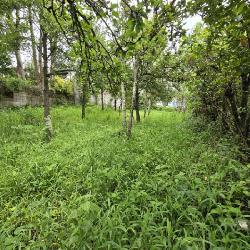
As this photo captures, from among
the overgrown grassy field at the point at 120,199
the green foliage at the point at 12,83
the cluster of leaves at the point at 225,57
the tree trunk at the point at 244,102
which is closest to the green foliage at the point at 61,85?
the green foliage at the point at 12,83

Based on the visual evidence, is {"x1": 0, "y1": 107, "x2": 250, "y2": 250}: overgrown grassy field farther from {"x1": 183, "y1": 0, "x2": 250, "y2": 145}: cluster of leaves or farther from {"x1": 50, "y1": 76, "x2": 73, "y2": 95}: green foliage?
{"x1": 50, "y1": 76, "x2": 73, "y2": 95}: green foliage

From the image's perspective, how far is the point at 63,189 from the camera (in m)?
4.38

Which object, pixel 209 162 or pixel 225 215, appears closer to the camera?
pixel 225 215

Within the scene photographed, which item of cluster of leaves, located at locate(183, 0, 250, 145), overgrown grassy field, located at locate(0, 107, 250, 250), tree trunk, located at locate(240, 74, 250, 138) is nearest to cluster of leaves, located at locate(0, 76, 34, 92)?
overgrown grassy field, located at locate(0, 107, 250, 250)

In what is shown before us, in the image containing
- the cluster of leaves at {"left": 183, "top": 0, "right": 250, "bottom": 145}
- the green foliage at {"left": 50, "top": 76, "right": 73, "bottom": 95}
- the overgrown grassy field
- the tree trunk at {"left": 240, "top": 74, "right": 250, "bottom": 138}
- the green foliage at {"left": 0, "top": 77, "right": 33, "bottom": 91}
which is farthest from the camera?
the green foliage at {"left": 50, "top": 76, "right": 73, "bottom": 95}

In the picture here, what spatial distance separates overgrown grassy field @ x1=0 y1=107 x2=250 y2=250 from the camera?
2797 mm

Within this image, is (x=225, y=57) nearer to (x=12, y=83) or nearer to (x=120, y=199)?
(x=120, y=199)

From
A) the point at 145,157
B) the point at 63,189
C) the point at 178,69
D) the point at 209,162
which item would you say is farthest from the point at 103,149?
the point at 178,69

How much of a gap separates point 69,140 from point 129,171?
12.3ft

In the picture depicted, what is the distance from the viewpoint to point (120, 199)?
3859mm

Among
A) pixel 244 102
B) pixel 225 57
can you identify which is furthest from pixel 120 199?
pixel 244 102

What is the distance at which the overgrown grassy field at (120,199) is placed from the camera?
2.80 meters

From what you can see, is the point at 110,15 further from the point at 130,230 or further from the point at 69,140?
the point at 69,140

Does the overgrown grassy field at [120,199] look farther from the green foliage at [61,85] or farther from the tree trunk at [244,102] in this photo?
the green foliage at [61,85]
